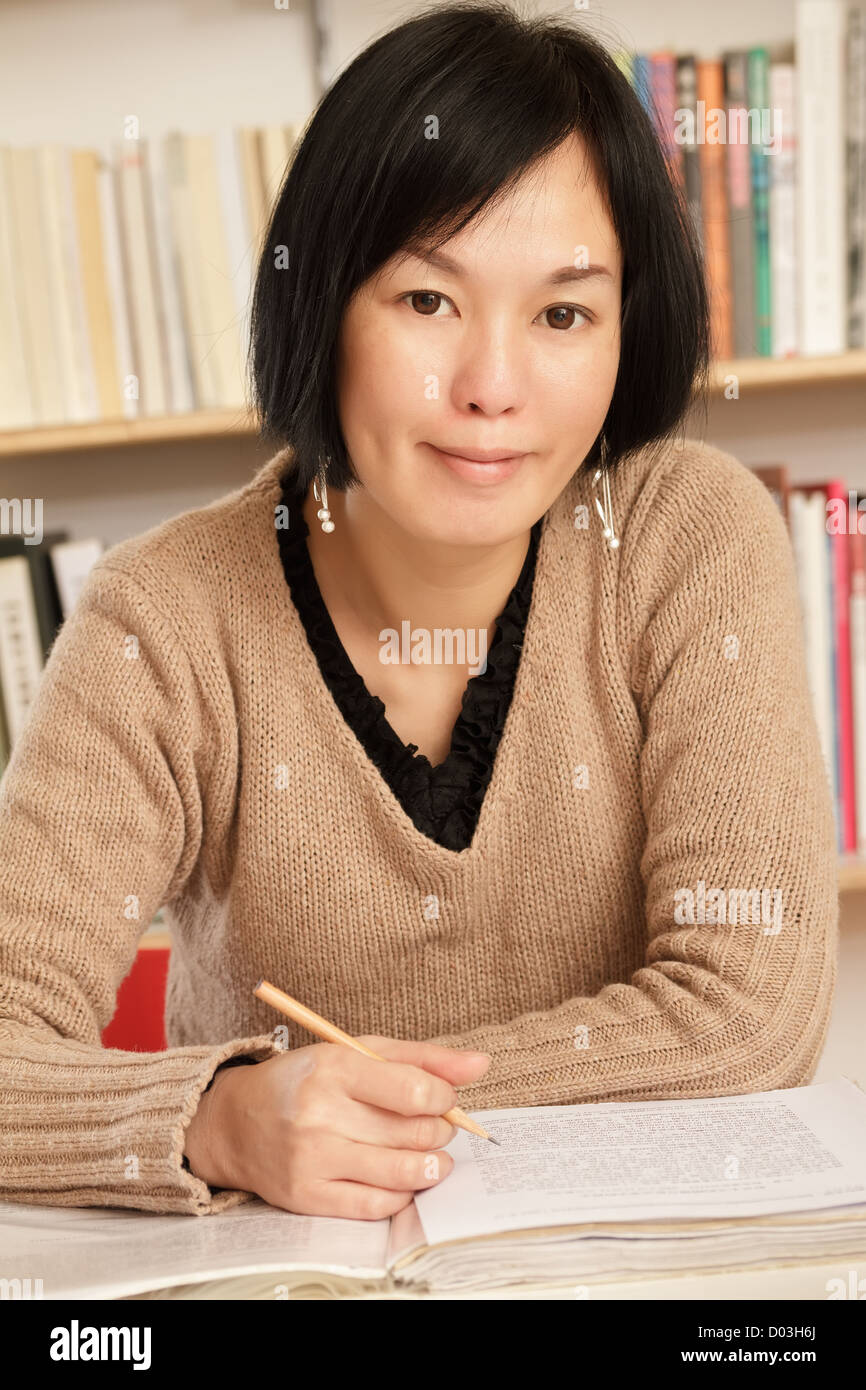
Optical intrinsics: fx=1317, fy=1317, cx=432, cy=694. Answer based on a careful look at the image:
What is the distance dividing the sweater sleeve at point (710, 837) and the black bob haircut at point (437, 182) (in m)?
0.16

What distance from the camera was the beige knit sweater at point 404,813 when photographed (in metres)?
0.96

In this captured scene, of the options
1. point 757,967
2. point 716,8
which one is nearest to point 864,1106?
point 757,967

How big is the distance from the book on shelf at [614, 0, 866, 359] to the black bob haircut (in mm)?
541

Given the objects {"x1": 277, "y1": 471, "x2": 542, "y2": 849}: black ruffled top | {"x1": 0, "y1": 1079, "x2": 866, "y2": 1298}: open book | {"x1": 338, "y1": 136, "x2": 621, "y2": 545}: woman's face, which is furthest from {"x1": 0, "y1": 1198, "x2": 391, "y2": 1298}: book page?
{"x1": 338, "y1": 136, "x2": 621, "y2": 545}: woman's face

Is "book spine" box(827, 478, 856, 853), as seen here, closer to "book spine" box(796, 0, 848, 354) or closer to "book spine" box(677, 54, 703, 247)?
"book spine" box(796, 0, 848, 354)

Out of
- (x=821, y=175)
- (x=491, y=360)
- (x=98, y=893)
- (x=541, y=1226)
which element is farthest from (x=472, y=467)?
(x=821, y=175)

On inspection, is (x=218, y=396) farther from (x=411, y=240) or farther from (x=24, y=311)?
(x=411, y=240)

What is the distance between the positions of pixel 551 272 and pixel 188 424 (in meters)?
0.82

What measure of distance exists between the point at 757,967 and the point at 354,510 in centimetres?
52

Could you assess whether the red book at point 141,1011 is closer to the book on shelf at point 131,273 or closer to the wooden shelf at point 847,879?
the wooden shelf at point 847,879

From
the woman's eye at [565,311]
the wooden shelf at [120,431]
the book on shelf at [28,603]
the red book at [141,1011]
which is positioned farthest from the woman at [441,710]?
the book on shelf at [28,603]

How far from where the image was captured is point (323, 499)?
3.75ft

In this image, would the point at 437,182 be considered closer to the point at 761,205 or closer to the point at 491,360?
the point at 491,360

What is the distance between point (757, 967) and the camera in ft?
2.93
